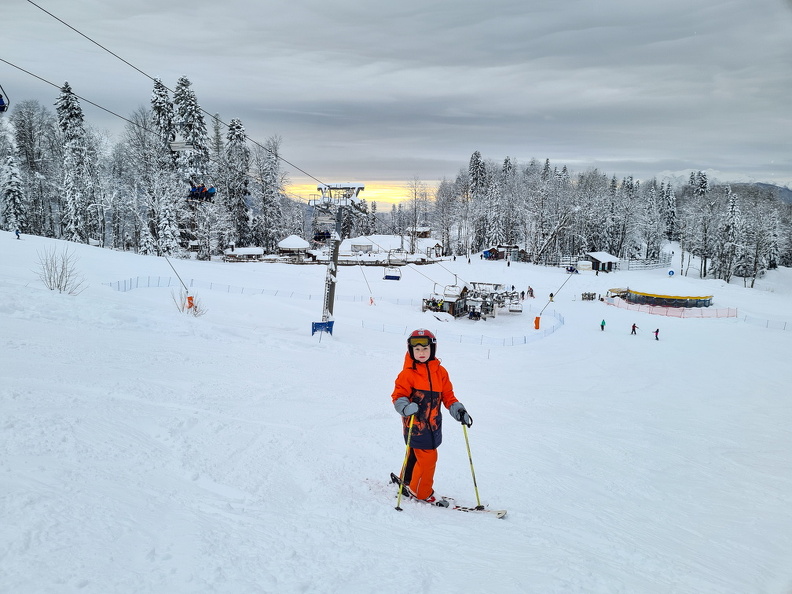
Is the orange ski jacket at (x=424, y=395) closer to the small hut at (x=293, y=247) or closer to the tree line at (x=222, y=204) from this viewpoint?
the tree line at (x=222, y=204)

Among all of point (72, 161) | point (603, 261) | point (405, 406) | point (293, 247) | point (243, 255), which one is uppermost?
point (72, 161)

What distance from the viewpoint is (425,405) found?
5543 mm

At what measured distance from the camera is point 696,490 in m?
7.71

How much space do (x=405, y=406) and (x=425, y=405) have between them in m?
0.33

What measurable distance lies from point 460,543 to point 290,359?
10084 mm

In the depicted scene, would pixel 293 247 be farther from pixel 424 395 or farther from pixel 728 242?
pixel 728 242

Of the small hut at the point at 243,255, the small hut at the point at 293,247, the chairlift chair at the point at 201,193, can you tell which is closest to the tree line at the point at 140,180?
the small hut at the point at 243,255

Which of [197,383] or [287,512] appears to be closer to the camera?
[287,512]

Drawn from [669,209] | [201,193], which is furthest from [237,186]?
[669,209]

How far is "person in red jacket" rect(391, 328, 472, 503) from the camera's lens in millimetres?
5516

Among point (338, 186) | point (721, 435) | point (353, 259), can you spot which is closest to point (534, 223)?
point (353, 259)

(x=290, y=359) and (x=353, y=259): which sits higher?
(x=353, y=259)

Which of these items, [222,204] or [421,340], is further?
[222,204]

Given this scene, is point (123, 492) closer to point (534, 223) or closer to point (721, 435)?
point (721, 435)
